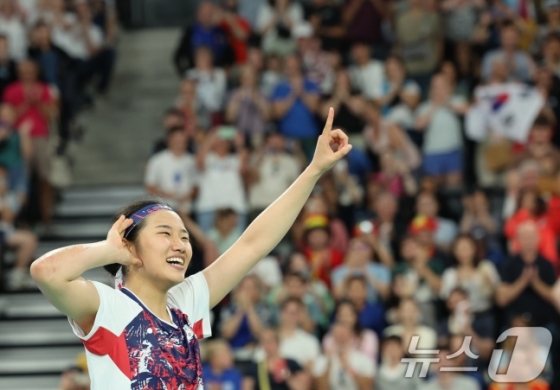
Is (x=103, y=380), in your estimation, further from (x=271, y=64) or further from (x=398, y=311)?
(x=271, y=64)

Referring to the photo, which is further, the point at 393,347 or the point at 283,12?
the point at 283,12

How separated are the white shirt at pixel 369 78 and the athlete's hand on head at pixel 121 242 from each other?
7519 millimetres

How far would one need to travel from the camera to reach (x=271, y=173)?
32.7 feet

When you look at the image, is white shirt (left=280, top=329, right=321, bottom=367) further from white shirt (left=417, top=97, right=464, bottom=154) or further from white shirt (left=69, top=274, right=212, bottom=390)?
white shirt (left=69, top=274, right=212, bottom=390)

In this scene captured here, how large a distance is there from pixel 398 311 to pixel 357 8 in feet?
14.9


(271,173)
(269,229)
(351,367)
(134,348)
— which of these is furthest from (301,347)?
(134,348)

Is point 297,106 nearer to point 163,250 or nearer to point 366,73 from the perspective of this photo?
point 366,73

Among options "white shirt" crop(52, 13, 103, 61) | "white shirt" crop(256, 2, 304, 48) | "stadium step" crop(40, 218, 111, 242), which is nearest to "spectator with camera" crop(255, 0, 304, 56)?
"white shirt" crop(256, 2, 304, 48)

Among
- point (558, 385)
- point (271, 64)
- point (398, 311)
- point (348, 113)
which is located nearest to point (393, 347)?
point (398, 311)

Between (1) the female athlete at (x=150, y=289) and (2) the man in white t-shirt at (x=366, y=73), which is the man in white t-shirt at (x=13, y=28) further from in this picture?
(1) the female athlete at (x=150, y=289)

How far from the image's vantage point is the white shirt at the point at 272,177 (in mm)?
9945

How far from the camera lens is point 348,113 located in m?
Result: 10.4

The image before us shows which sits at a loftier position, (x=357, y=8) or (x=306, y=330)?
(x=357, y=8)

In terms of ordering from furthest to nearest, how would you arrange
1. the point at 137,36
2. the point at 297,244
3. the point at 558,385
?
the point at 137,36 < the point at 297,244 < the point at 558,385
